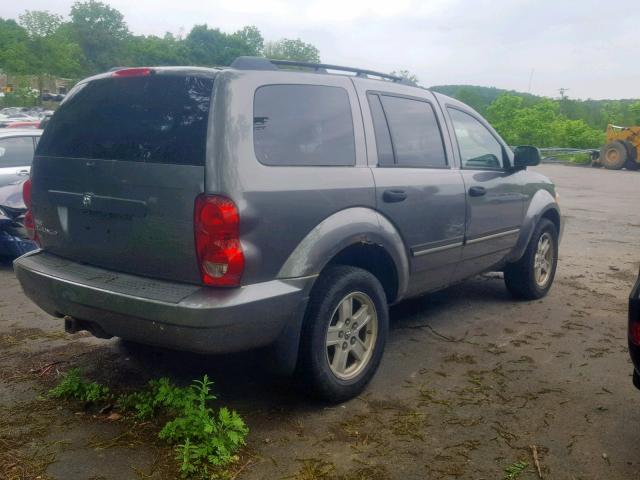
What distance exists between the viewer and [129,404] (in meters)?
3.73

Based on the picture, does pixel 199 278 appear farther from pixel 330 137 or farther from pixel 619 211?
pixel 619 211

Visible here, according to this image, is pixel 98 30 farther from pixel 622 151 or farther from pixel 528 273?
pixel 528 273

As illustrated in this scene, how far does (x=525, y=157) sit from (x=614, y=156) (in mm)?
24048

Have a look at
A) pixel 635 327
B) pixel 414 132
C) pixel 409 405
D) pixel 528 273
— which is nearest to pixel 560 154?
pixel 528 273

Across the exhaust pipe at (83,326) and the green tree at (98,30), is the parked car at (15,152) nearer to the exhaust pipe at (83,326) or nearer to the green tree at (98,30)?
the exhaust pipe at (83,326)

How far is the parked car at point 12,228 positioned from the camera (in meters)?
7.16

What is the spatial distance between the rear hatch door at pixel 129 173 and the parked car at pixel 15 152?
18.6 feet

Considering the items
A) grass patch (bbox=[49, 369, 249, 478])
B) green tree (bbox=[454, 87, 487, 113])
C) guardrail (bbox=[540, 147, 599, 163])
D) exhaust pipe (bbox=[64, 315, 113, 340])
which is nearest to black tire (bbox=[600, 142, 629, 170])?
guardrail (bbox=[540, 147, 599, 163])

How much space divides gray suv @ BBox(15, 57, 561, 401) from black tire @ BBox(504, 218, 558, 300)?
1.76 metres

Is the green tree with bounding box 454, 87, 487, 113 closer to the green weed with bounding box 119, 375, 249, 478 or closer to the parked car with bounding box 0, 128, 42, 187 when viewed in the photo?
the parked car with bounding box 0, 128, 42, 187

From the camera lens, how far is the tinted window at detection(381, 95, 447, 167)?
4449mm

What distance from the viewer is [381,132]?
4.30 m

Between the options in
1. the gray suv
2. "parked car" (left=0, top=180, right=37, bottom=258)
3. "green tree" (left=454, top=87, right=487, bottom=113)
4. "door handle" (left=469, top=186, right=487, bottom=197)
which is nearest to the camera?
the gray suv

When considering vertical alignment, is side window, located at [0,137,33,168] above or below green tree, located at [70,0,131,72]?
below
